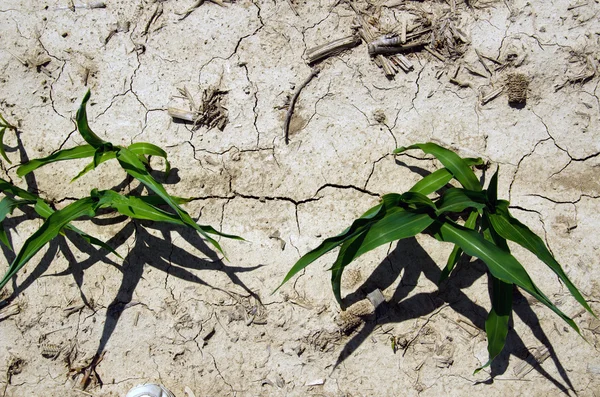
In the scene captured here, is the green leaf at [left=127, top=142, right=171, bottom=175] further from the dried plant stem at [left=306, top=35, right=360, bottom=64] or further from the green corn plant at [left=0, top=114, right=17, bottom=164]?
the dried plant stem at [left=306, top=35, right=360, bottom=64]

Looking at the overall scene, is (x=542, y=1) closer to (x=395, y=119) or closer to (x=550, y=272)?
(x=395, y=119)

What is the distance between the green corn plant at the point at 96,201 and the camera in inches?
101

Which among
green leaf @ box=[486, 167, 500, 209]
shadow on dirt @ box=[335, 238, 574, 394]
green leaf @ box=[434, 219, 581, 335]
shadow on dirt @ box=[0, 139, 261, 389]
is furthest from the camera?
shadow on dirt @ box=[0, 139, 261, 389]

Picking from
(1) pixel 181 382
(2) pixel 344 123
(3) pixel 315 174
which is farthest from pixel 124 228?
(2) pixel 344 123

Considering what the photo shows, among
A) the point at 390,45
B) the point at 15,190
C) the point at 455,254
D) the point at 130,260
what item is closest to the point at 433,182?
the point at 455,254

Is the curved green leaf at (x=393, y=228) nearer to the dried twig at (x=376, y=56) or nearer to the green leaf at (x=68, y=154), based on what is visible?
the dried twig at (x=376, y=56)

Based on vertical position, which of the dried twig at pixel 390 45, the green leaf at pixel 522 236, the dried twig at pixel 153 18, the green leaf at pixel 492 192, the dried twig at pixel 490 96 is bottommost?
the green leaf at pixel 522 236

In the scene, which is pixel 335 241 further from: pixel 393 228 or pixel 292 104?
pixel 292 104

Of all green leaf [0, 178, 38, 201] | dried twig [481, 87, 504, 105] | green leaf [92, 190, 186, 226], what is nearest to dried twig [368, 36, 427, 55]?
dried twig [481, 87, 504, 105]

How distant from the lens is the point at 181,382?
115 inches

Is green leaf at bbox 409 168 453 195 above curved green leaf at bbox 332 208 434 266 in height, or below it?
above

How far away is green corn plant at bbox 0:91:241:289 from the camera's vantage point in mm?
2576

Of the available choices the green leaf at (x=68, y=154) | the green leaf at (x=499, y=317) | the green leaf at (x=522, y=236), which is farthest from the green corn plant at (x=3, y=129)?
the green leaf at (x=499, y=317)

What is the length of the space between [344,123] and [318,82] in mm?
304
